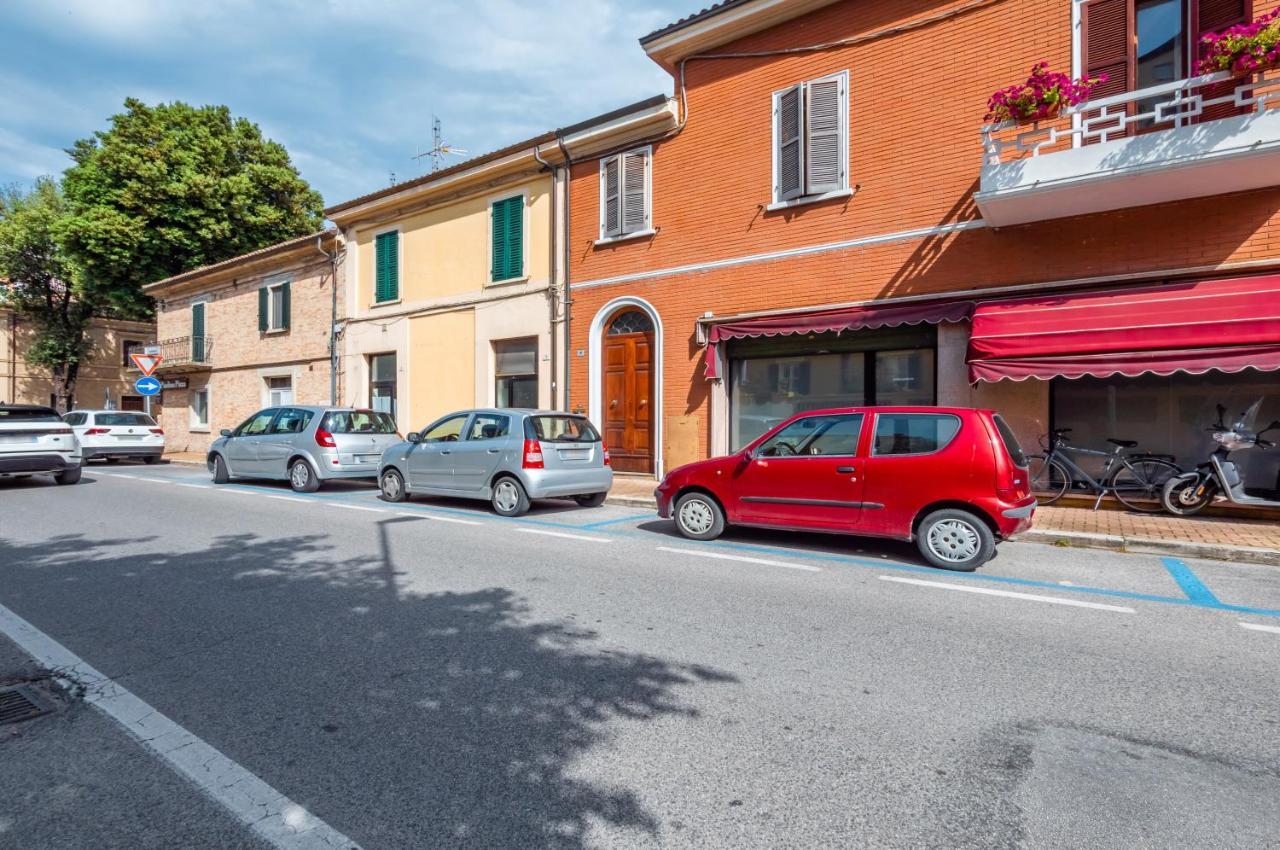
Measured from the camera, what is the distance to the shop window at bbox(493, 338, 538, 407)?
1595 cm

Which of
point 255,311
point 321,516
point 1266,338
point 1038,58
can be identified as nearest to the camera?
point 1266,338

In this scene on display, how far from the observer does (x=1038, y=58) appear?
33.0 ft

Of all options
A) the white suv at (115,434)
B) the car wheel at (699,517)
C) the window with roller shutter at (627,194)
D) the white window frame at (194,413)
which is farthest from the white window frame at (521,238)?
the white window frame at (194,413)

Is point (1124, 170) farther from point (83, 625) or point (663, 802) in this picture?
point (83, 625)

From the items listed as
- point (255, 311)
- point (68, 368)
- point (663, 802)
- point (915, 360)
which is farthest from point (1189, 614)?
point (68, 368)

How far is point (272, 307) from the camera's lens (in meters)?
A: 22.2

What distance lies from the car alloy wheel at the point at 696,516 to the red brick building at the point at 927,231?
181 inches

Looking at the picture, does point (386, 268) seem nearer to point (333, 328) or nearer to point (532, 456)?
point (333, 328)

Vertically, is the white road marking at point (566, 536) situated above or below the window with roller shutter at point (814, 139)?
below

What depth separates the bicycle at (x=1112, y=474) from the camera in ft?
30.3

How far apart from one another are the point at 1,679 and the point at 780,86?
1290cm

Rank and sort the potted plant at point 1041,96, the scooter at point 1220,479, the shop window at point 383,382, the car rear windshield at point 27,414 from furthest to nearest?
the shop window at point 383,382 < the car rear windshield at point 27,414 < the potted plant at point 1041,96 < the scooter at point 1220,479

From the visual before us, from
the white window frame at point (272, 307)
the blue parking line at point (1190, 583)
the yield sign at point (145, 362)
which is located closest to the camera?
the blue parking line at point (1190, 583)

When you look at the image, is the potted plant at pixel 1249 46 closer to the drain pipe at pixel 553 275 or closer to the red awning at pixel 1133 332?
the red awning at pixel 1133 332
